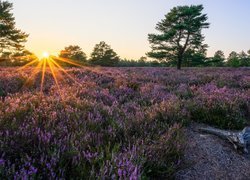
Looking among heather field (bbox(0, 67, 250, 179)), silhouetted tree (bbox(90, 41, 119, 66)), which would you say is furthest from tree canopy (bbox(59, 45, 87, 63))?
heather field (bbox(0, 67, 250, 179))

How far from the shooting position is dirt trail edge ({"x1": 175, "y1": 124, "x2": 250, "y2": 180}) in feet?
10.3

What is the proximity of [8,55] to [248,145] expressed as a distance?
40.5m

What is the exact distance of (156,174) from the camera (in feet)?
9.27

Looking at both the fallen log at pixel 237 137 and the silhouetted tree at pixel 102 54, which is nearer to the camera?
the fallen log at pixel 237 137

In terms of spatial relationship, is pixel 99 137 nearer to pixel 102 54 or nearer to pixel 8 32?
pixel 8 32

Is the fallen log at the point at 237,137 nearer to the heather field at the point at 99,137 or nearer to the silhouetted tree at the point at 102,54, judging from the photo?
the heather field at the point at 99,137

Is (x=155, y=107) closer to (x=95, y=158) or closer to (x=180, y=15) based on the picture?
(x=95, y=158)

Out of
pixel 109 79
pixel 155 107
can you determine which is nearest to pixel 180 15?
pixel 109 79

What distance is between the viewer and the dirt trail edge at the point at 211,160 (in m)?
3.13

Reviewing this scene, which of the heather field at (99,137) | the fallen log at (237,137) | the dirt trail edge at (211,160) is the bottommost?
the dirt trail edge at (211,160)

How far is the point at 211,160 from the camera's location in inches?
136

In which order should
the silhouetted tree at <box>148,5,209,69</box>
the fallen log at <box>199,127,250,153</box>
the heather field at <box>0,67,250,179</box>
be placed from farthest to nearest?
the silhouetted tree at <box>148,5,209,69</box>, the fallen log at <box>199,127,250,153</box>, the heather field at <box>0,67,250,179</box>

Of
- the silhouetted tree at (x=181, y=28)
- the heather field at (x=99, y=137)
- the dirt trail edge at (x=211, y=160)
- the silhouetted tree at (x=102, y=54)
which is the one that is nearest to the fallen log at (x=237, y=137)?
the dirt trail edge at (x=211, y=160)

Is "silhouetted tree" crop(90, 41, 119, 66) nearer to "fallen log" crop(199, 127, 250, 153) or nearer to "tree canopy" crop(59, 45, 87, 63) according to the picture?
"tree canopy" crop(59, 45, 87, 63)
